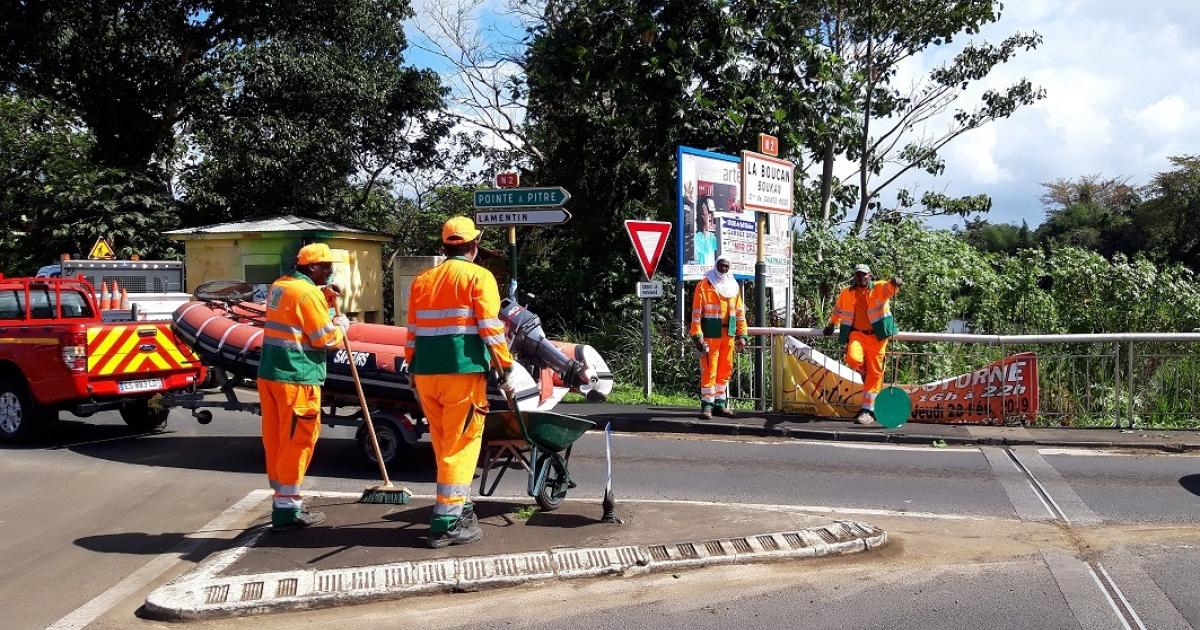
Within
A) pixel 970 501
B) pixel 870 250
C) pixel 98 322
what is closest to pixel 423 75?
pixel 870 250

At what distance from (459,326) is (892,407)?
631 centimetres

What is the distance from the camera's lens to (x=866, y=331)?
11219mm

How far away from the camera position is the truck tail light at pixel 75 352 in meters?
10.1

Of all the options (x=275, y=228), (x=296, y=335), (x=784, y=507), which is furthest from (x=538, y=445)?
(x=275, y=228)

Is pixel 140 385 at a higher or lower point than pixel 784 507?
higher

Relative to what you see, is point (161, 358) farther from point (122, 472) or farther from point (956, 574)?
point (956, 574)

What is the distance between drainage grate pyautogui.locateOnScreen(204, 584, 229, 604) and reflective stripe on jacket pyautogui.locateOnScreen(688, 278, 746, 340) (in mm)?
7026

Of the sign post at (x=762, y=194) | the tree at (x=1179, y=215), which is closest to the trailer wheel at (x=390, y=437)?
the sign post at (x=762, y=194)

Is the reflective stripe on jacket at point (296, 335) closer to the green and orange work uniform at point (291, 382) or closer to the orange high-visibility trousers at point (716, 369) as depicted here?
the green and orange work uniform at point (291, 382)

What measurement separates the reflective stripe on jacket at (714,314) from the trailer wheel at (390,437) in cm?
404

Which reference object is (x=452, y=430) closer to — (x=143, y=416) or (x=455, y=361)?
(x=455, y=361)

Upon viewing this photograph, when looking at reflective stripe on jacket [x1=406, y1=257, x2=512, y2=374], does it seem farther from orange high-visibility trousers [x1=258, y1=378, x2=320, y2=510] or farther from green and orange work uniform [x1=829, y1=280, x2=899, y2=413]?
green and orange work uniform [x1=829, y1=280, x2=899, y2=413]

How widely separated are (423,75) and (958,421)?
18345 millimetres

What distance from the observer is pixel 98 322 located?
1063 cm
